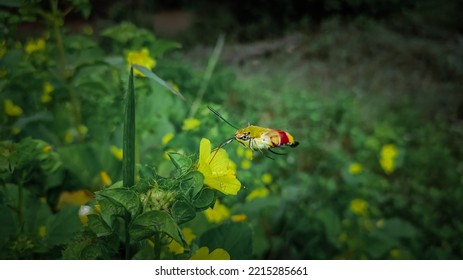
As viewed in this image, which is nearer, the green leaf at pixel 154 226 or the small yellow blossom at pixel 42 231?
the green leaf at pixel 154 226

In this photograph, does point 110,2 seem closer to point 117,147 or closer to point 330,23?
point 117,147

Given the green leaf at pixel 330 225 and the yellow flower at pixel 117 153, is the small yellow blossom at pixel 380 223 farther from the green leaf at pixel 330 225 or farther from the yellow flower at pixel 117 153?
the yellow flower at pixel 117 153

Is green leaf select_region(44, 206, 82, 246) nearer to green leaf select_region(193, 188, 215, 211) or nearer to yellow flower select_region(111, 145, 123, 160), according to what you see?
yellow flower select_region(111, 145, 123, 160)

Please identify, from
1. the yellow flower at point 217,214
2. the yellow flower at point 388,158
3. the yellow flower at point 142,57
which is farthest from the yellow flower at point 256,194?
the yellow flower at point 388,158
